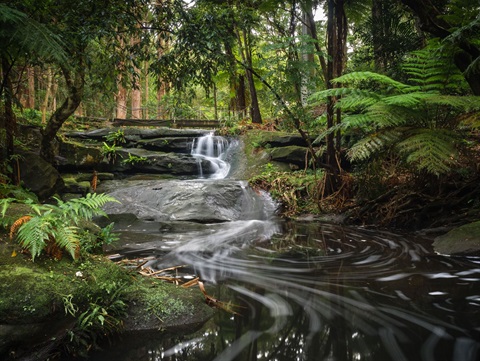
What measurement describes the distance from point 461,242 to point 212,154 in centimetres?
837

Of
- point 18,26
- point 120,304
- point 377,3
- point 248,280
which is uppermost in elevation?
point 377,3

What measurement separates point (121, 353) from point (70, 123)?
12252 mm

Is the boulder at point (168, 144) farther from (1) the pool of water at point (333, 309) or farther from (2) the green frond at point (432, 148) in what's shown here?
(2) the green frond at point (432, 148)

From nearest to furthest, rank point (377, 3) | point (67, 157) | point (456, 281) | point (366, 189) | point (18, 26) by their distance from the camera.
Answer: point (456, 281), point (18, 26), point (366, 189), point (377, 3), point (67, 157)

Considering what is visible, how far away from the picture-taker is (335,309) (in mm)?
2203

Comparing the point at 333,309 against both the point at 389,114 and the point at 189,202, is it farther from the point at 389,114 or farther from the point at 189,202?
the point at 189,202

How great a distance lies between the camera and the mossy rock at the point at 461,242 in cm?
328

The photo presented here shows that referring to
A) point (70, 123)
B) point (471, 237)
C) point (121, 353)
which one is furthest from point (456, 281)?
point (70, 123)

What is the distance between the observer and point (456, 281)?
102 inches

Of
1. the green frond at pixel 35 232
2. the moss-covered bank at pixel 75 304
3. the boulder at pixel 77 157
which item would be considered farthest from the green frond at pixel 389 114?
the boulder at pixel 77 157

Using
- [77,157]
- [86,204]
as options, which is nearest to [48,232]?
[86,204]

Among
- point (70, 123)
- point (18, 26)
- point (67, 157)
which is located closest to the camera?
point (18, 26)

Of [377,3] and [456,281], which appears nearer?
[456,281]

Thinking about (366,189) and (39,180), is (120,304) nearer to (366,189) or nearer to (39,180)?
(366,189)
